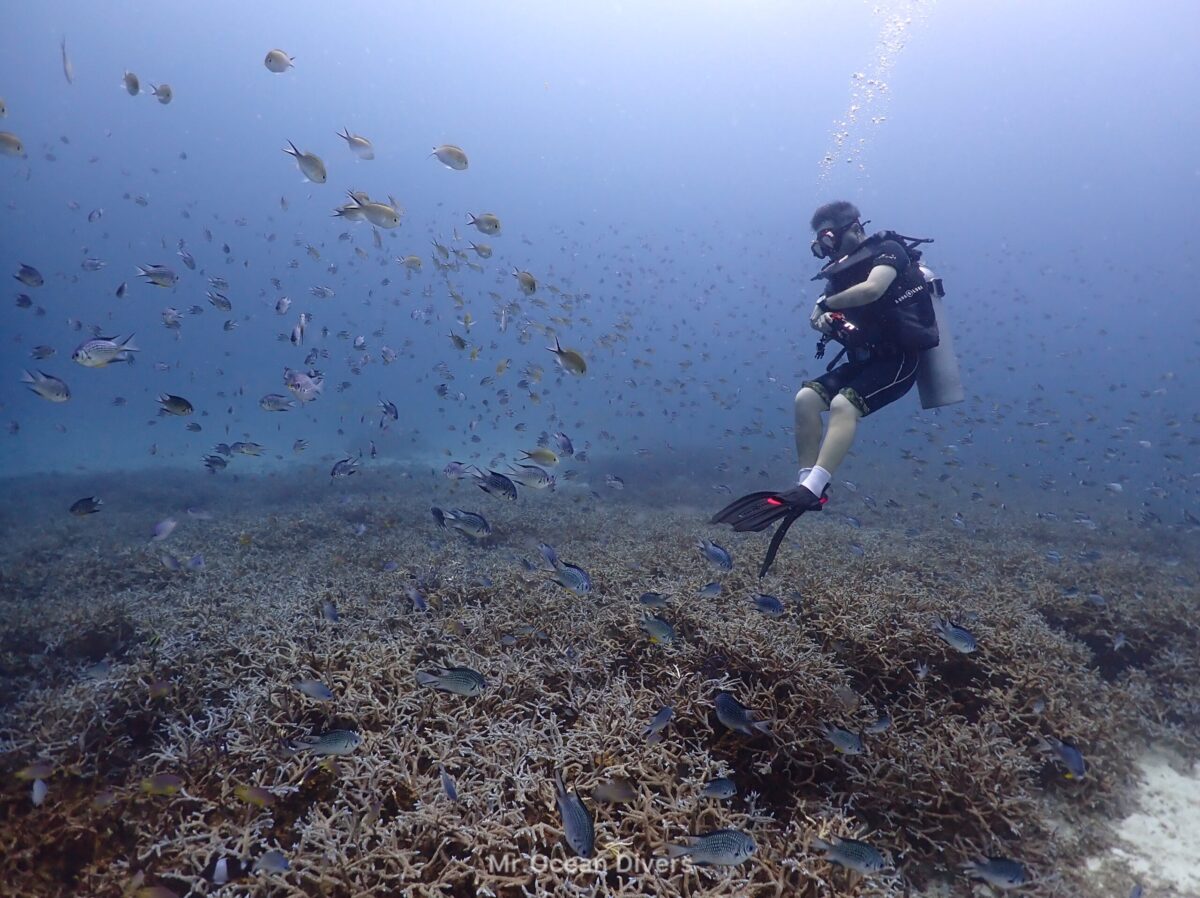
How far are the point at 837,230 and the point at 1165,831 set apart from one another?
6.00 meters

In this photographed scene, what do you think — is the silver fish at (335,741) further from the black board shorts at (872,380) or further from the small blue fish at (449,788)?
the black board shorts at (872,380)

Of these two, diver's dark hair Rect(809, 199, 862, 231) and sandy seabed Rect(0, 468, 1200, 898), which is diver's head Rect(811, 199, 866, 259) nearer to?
diver's dark hair Rect(809, 199, 862, 231)

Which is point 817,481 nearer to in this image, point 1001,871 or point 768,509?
point 768,509

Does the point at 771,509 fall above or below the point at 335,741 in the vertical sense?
above

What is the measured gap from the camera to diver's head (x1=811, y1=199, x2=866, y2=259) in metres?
5.97

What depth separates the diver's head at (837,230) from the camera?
19.6 ft

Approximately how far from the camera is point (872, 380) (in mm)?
5918

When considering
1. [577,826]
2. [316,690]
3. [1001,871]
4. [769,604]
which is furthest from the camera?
[769,604]

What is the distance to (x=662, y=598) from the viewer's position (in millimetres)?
5383

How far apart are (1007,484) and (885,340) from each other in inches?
1159

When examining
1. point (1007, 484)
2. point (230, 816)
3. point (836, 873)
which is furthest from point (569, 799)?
point (1007, 484)

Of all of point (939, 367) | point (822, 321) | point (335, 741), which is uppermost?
point (822, 321)

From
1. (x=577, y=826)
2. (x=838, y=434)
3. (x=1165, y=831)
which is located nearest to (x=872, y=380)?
(x=838, y=434)

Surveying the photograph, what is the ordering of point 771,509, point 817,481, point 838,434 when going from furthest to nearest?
point 838,434, point 817,481, point 771,509
